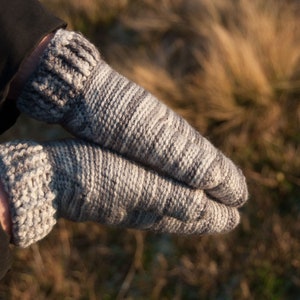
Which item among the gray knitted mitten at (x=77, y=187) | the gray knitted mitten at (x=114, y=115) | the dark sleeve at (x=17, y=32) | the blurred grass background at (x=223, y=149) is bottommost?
the blurred grass background at (x=223, y=149)

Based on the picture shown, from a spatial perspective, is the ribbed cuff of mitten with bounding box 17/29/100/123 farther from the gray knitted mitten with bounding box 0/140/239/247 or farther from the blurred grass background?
the blurred grass background

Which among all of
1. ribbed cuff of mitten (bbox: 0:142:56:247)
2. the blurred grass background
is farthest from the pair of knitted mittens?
the blurred grass background

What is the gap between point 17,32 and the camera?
1191 mm

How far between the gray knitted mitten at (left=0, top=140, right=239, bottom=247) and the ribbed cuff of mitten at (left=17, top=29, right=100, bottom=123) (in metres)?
0.09

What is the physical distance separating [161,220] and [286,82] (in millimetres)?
1028

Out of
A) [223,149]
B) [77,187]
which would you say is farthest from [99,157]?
[223,149]

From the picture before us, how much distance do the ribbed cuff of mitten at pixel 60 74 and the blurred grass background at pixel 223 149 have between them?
831mm

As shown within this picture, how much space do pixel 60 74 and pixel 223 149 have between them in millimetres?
984

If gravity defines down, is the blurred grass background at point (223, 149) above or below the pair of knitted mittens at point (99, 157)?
below

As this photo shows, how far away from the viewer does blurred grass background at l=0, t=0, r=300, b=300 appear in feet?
6.03

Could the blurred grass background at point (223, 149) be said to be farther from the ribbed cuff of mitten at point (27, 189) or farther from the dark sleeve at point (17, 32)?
the dark sleeve at point (17, 32)

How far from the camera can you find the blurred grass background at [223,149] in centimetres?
184

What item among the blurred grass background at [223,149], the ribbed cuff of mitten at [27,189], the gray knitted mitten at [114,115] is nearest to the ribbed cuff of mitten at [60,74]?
the gray knitted mitten at [114,115]

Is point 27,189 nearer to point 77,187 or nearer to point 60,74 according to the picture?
point 77,187
